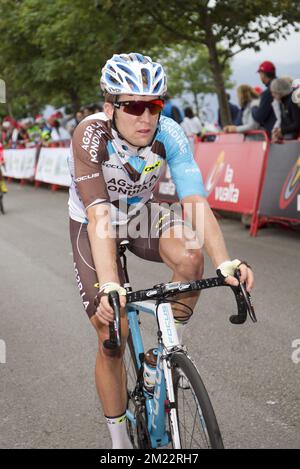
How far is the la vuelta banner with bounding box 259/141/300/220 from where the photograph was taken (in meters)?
9.36

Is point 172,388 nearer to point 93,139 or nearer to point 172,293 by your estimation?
point 172,293

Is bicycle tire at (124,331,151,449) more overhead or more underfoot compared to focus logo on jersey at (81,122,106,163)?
more underfoot

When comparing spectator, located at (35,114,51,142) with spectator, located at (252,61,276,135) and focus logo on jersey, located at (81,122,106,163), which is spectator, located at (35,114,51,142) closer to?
spectator, located at (252,61,276,135)

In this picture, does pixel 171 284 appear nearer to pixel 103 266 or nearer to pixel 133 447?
pixel 103 266

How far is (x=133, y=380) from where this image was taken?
151 inches

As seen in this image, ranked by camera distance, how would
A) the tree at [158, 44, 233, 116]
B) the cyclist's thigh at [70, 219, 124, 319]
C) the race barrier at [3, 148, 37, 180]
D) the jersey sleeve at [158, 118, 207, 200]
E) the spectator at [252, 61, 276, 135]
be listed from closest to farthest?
the cyclist's thigh at [70, 219, 124, 319]
the jersey sleeve at [158, 118, 207, 200]
the spectator at [252, 61, 276, 135]
the race barrier at [3, 148, 37, 180]
the tree at [158, 44, 233, 116]

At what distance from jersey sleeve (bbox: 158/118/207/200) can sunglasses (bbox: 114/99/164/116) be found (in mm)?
284

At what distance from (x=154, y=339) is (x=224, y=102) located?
9.50 metres

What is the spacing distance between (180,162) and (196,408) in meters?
1.36

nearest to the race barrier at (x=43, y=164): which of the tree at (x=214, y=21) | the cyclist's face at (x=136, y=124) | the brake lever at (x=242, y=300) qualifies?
the tree at (x=214, y=21)

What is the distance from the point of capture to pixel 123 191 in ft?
12.2

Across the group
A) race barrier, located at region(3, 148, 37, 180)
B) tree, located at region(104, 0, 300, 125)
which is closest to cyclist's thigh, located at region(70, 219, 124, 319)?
tree, located at region(104, 0, 300, 125)

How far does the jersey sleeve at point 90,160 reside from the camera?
3326 mm

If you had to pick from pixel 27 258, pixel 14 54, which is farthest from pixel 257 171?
pixel 14 54
